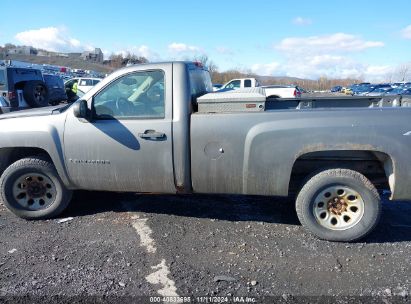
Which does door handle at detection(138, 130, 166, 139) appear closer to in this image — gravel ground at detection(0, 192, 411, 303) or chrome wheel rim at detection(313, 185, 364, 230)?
gravel ground at detection(0, 192, 411, 303)

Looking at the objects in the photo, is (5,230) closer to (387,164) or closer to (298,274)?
(298,274)

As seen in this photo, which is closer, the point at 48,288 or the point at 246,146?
the point at 48,288

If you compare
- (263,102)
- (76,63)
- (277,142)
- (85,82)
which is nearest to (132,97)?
(263,102)

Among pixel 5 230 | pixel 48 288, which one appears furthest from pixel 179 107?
pixel 5 230

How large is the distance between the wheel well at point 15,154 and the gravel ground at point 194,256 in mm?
698

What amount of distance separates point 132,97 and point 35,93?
10.6 metres

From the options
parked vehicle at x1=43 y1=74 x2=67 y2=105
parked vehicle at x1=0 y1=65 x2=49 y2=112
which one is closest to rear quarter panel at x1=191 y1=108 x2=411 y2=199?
parked vehicle at x1=0 y1=65 x2=49 y2=112

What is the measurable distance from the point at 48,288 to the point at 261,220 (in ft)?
8.27

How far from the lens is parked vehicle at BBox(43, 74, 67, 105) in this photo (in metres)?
15.3

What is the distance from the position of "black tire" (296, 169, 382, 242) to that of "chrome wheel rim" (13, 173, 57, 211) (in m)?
2.96

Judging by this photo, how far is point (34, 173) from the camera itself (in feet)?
14.8

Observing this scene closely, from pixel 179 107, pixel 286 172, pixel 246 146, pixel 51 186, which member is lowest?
pixel 51 186

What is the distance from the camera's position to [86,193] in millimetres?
5605

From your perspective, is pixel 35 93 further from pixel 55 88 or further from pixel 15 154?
pixel 15 154
